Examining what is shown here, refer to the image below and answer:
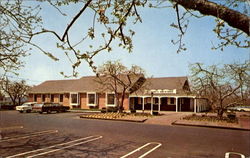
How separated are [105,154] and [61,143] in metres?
2.96

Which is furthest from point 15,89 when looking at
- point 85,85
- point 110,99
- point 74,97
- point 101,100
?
point 110,99

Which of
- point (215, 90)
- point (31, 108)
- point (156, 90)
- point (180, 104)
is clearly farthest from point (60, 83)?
point (215, 90)

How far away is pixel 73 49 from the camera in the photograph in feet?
11.8

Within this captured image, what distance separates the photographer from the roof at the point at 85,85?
34.5m

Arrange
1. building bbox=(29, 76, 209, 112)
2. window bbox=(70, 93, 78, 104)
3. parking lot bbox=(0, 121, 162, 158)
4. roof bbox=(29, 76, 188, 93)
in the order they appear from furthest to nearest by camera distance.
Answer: window bbox=(70, 93, 78, 104) < roof bbox=(29, 76, 188, 93) < building bbox=(29, 76, 209, 112) < parking lot bbox=(0, 121, 162, 158)

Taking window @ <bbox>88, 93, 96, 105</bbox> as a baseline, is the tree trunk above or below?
above

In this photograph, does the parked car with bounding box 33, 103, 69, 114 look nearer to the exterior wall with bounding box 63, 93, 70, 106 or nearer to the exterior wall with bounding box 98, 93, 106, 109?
the exterior wall with bounding box 98, 93, 106, 109

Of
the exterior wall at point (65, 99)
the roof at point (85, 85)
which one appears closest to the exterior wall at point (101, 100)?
the roof at point (85, 85)

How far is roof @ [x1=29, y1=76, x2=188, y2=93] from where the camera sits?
34500mm

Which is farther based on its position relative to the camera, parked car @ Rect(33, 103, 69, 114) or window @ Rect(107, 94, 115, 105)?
window @ Rect(107, 94, 115, 105)

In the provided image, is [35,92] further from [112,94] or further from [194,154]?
[194,154]

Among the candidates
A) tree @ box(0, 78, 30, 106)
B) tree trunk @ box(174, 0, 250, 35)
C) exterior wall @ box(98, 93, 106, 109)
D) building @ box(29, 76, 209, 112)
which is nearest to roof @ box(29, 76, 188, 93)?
building @ box(29, 76, 209, 112)

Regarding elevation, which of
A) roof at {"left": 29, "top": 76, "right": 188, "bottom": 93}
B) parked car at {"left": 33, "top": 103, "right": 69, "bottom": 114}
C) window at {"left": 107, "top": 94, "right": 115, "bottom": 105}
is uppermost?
roof at {"left": 29, "top": 76, "right": 188, "bottom": 93}

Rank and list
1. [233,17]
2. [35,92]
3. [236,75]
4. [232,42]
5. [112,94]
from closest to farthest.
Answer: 1. [233,17]
2. [232,42]
3. [236,75]
4. [112,94]
5. [35,92]
